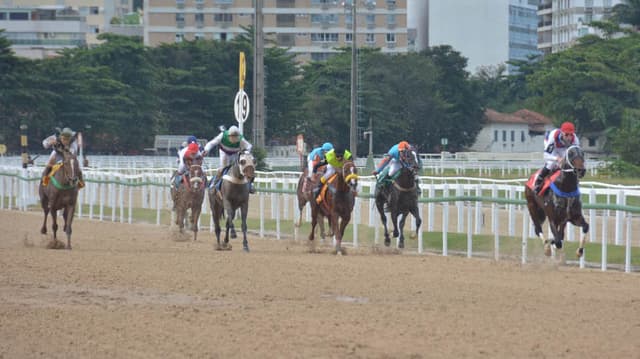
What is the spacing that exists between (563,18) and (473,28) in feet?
33.9

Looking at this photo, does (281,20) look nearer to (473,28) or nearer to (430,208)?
(473,28)

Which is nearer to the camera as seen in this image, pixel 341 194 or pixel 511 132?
pixel 341 194

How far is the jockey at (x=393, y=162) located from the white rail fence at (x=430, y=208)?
0.66m

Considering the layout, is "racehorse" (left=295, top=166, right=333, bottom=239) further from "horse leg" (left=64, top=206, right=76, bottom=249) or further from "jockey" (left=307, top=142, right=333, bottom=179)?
"horse leg" (left=64, top=206, right=76, bottom=249)

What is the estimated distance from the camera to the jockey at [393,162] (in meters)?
20.7

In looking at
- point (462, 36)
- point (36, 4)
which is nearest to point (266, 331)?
point (462, 36)

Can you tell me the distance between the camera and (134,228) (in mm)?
27641

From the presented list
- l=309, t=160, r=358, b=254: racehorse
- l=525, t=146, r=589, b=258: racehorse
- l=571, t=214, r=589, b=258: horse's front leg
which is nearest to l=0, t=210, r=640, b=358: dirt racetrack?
l=571, t=214, r=589, b=258: horse's front leg

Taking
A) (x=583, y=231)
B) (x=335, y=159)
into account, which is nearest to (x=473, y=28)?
(x=335, y=159)

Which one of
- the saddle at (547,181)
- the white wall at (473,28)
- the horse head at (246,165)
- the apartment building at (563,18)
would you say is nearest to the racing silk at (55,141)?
the horse head at (246,165)

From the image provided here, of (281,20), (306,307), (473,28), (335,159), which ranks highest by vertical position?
(473,28)

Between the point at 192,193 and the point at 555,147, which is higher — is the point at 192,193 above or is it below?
below

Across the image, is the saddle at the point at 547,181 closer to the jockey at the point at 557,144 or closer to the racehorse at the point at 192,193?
the jockey at the point at 557,144

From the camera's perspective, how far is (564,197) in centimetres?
1681
